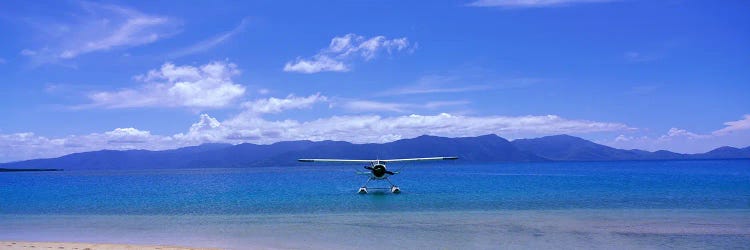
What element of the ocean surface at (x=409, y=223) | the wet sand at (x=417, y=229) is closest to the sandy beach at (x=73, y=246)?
the wet sand at (x=417, y=229)

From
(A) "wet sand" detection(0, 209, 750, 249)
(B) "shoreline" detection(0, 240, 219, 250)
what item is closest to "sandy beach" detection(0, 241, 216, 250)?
(B) "shoreline" detection(0, 240, 219, 250)

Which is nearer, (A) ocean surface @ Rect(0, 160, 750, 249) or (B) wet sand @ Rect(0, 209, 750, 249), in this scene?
(B) wet sand @ Rect(0, 209, 750, 249)

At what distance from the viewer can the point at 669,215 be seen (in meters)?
21.8

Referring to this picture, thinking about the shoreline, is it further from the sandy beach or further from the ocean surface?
the ocean surface

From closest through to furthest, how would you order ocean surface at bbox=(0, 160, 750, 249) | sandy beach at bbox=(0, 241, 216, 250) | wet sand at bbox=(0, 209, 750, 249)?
sandy beach at bbox=(0, 241, 216, 250) < wet sand at bbox=(0, 209, 750, 249) < ocean surface at bbox=(0, 160, 750, 249)

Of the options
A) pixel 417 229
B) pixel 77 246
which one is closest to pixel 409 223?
pixel 417 229

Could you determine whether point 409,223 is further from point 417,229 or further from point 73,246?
point 73,246

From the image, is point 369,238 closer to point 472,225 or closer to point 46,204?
point 472,225

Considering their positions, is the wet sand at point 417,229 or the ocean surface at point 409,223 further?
the ocean surface at point 409,223

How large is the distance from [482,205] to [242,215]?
1114 centimetres

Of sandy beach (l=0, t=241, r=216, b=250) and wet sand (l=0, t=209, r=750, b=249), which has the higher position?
sandy beach (l=0, t=241, r=216, b=250)

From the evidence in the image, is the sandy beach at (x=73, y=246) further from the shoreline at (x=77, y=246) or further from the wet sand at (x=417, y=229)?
the wet sand at (x=417, y=229)

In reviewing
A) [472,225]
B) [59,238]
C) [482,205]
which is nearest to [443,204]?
[482,205]

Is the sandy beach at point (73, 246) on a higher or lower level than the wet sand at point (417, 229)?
higher
